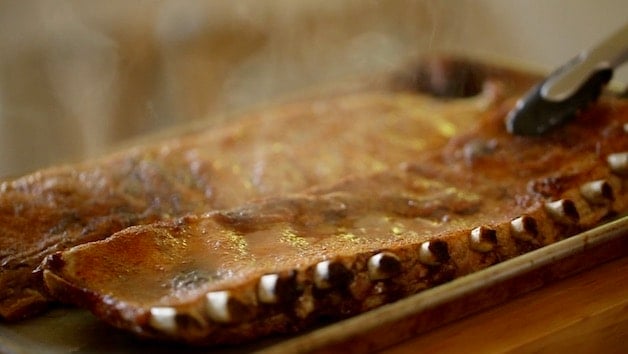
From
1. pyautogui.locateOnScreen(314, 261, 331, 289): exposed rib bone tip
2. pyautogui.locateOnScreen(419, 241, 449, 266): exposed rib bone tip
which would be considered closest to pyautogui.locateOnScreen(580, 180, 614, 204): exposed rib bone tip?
pyautogui.locateOnScreen(419, 241, 449, 266): exposed rib bone tip

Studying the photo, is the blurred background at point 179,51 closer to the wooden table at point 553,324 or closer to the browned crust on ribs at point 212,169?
the browned crust on ribs at point 212,169

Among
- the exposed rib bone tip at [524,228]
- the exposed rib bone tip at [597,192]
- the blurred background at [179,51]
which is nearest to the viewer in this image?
the exposed rib bone tip at [524,228]

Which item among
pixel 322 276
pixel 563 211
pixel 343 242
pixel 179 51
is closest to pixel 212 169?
pixel 343 242

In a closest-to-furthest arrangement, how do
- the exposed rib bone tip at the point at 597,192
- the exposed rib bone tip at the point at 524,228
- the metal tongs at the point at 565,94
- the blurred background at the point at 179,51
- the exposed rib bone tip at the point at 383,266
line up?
the exposed rib bone tip at the point at 383,266, the exposed rib bone tip at the point at 524,228, the exposed rib bone tip at the point at 597,192, the metal tongs at the point at 565,94, the blurred background at the point at 179,51

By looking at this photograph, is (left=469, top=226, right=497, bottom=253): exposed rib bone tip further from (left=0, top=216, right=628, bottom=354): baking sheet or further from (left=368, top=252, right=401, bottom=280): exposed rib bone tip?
(left=368, top=252, right=401, bottom=280): exposed rib bone tip

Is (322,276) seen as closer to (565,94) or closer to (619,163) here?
(619,163)

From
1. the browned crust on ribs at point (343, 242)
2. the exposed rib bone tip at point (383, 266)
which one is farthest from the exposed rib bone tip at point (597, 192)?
the exposed rib bone tip at point (383, 266)
